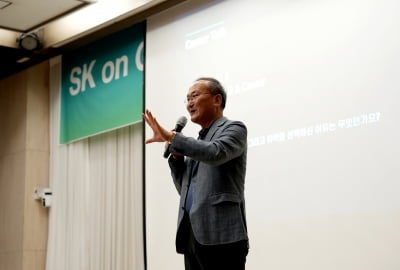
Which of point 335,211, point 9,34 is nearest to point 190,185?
point 335,211

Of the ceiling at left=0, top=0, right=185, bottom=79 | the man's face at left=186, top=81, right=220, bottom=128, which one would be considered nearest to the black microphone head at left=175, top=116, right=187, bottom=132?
the man's face at left=186, top=81, right=220, bottom=128

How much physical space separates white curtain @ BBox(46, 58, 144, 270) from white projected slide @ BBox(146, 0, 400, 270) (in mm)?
580

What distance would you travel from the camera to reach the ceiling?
5.11 m

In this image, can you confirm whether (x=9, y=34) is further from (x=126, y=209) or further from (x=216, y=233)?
(x=216, y=233)

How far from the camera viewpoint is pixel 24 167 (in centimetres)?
588

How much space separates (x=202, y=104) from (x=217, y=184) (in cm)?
35

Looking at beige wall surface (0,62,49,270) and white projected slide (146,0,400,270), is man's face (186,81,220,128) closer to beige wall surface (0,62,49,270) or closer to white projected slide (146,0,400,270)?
white projected slide (146,0,400,270)

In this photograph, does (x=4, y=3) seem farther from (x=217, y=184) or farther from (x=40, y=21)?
(x=217, y=184)

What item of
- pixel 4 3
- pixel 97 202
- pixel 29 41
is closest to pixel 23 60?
pixel 29 41

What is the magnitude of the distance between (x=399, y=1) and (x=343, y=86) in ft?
1.71

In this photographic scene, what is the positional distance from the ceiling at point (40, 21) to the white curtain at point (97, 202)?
0.39 meters

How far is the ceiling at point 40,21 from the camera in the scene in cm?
511

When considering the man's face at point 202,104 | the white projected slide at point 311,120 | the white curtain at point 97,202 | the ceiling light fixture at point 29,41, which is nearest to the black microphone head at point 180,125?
the man's face at point 202,104

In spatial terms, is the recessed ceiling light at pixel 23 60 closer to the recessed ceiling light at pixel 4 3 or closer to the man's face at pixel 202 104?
the recessed ceiling light at pixel 4 3
